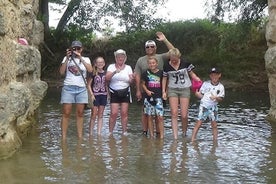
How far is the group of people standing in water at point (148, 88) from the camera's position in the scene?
7781 mm

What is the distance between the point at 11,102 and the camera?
20.2 feet

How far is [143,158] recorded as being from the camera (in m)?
6.58

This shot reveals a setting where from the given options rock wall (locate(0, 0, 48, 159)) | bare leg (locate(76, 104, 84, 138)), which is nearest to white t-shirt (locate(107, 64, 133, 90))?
bare leg (locate(76, 104, 84, 138))

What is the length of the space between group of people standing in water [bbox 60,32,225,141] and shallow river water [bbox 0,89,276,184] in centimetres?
35

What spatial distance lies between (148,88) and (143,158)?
→ 1.91 meters

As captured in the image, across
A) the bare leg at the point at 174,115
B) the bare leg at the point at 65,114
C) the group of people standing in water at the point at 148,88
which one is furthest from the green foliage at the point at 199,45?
the bare leg at the point at 65,114

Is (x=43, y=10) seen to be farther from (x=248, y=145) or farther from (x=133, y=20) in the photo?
(x=248, y=145)

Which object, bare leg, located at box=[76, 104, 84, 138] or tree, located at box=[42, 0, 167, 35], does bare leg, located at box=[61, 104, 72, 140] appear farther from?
tree, located at box=[42, 0, 167, 35]

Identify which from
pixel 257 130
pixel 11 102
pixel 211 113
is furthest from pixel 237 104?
pixel 11 102

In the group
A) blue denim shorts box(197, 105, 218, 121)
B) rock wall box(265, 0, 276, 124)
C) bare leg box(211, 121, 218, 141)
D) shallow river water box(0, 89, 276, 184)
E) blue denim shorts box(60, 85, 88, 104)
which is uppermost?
rock wall box(265, 0, 276, 124)

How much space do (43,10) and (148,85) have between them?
54.7 feet

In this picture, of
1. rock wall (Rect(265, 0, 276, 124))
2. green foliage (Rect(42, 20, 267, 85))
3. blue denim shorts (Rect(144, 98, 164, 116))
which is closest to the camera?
blue denim shorts (Rect(144, 98, 164, 116))

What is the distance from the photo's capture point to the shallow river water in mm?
5516

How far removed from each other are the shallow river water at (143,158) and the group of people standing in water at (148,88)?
353 mm
